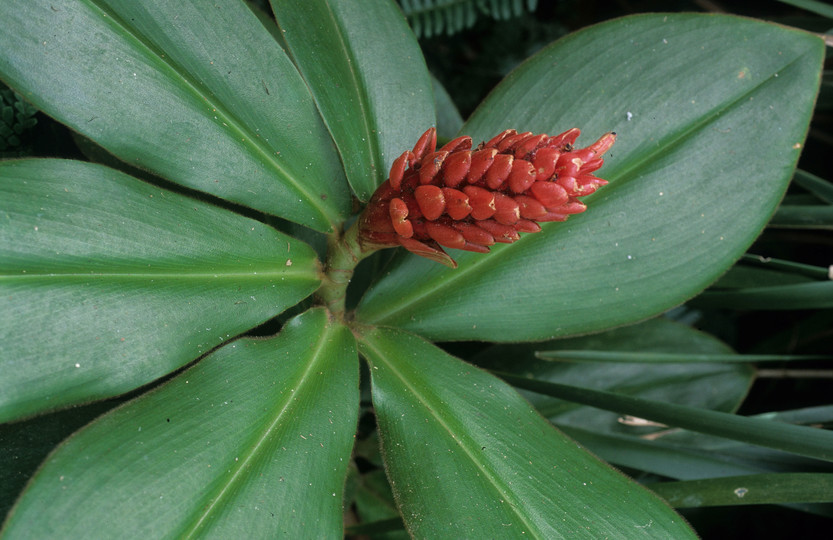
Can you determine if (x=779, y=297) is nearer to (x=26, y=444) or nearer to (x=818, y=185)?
(x=818, y=185)

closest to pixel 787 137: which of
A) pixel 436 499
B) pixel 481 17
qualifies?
pixel 436 499

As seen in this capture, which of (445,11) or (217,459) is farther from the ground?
(445,11)

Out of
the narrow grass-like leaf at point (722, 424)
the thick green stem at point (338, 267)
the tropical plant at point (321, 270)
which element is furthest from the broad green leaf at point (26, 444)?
the narrow grass-like leaf at point (722, 424)

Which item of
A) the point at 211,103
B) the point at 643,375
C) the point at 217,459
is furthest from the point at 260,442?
the point at 643,375

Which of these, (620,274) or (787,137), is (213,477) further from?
(787,137)

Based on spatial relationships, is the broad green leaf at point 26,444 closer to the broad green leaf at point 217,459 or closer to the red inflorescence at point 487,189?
the broad green leaf at point 217,459

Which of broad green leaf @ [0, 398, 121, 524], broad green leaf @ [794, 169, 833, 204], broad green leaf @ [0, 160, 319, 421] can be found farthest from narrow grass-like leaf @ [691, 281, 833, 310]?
broad green leaf @ [0, 398, 121, 524]

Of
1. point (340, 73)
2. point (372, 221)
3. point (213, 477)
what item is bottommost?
point (213, 477)
